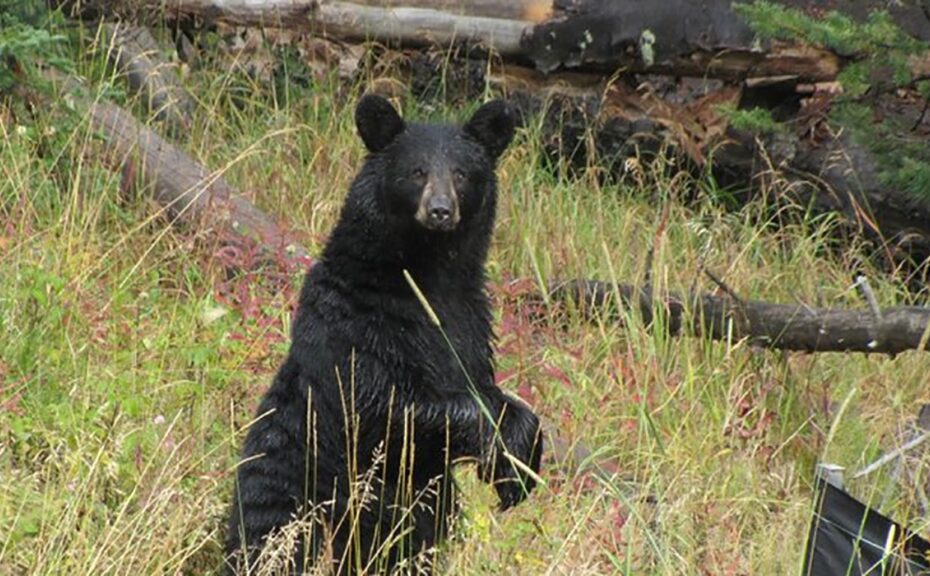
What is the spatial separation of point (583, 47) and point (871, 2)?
55.5 inches

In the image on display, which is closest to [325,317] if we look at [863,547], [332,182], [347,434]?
[347,434]

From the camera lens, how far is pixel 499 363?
23.9ft

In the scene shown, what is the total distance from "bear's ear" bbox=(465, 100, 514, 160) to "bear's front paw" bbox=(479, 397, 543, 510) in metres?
0.94

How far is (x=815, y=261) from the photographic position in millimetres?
8562

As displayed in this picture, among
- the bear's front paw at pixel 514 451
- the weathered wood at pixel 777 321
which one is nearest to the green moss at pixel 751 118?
the weathered wood at pixel 777 321

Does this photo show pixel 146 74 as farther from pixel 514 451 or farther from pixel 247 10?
pixel 514 451

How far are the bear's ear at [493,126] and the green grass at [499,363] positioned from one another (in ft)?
1.29

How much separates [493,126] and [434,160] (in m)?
0.29

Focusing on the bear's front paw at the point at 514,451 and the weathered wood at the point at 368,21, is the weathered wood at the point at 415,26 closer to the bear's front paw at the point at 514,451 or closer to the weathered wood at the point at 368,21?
the weathered wood at the point at 368,21

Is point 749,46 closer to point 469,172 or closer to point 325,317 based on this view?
point 469,172

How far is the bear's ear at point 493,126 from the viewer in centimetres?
600

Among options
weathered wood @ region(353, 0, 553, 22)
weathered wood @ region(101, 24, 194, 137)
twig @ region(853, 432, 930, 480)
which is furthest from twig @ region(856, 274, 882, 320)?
weathered wood @ region(101, 24, 194, 137)

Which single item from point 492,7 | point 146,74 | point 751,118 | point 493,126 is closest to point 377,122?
point 493,126

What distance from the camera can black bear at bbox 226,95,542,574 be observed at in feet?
17.7
